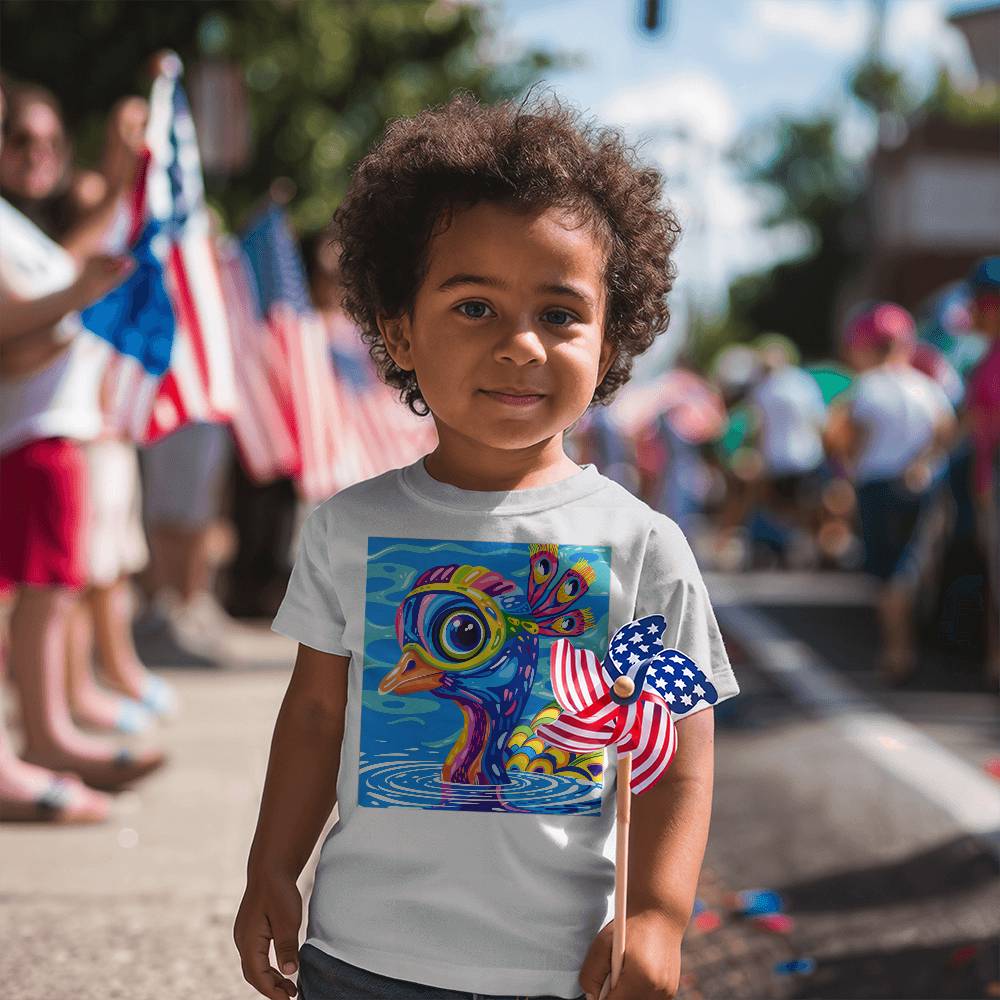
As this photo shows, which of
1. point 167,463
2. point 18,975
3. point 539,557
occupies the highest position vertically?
point 539,557

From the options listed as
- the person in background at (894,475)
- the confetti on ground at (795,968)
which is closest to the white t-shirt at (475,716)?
the confetti on ground at (795,968)

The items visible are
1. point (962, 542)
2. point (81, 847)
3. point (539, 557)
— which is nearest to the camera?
point (539, 557)

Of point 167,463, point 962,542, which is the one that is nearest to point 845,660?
point 962,542

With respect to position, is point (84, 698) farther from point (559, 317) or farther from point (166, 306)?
point (559, 317)

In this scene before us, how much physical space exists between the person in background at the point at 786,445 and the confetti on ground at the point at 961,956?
10489mm

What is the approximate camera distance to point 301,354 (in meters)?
7.17

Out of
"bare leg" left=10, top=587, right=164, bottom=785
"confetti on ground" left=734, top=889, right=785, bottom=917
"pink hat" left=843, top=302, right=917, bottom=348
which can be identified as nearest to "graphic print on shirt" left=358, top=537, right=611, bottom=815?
"confetti on ground" left=734, top=889, right=785, bottom=917

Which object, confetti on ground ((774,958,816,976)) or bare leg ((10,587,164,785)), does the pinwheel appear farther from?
bare leg ((10,587,164,785))

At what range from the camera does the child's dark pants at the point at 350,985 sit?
1.91 metres

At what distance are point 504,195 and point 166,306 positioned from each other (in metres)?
2.99

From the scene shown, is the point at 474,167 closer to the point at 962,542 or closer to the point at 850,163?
the point at 962,542

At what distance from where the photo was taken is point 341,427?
7648 mm

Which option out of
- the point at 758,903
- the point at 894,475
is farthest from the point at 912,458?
the point at 758,903

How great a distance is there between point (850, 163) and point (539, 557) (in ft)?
266
